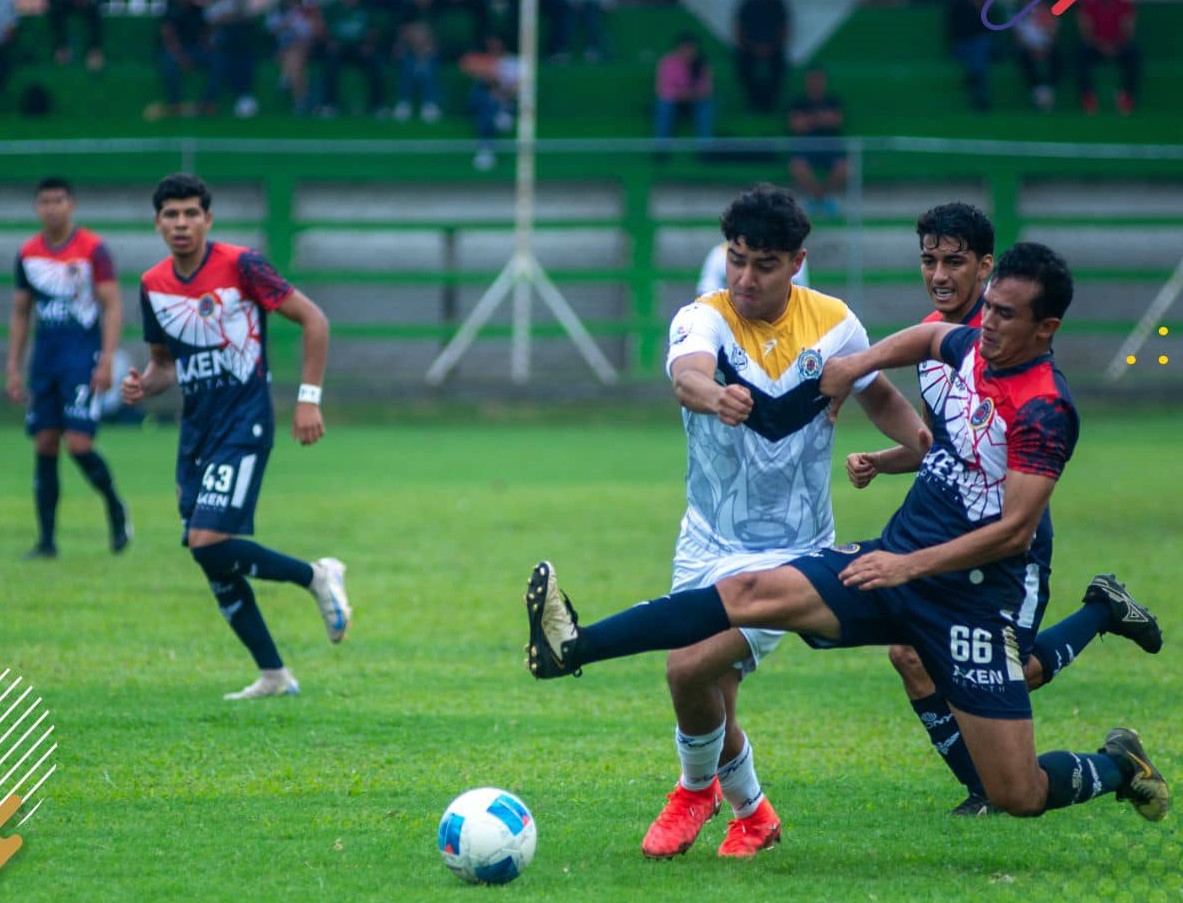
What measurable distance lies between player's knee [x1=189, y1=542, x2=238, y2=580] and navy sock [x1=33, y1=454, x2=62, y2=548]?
468 cm

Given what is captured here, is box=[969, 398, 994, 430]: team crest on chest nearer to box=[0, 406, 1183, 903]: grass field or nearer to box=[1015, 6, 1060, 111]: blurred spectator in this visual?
box=[0, 406, 1183, 903]: grass field

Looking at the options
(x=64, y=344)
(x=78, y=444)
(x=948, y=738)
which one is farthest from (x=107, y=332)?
(x=948, y=738)

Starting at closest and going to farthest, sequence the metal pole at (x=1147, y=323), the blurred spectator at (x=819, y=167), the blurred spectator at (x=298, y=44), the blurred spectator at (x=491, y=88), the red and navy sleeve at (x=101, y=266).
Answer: the red and navy sleeve at (x=101, y=266), the blurred spectator at (x=819, y=167), the metal pole at (x=1147, y=323), the blurred spectator at (x=491, y=88), the blurred spectator at (x=298, y=44)

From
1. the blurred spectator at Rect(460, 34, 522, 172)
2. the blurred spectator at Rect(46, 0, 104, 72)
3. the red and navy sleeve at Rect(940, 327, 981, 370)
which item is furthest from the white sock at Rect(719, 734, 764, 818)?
the blurred spectator at Rect(46, 0, 104, 72)

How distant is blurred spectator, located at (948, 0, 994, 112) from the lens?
27.3 metres

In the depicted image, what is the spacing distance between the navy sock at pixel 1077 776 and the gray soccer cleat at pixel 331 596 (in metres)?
3.84

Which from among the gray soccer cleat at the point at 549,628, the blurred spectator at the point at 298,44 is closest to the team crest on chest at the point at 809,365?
the gray soccer cleat at the point at 549,628

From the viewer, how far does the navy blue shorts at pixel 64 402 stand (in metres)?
12.4

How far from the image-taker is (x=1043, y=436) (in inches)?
203

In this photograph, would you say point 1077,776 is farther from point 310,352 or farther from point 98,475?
point 98,475

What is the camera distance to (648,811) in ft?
20.1

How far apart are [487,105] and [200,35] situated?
5267mm

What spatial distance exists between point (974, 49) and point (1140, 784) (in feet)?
77.1

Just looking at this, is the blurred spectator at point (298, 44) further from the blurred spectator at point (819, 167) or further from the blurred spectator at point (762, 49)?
the blurred spectator at point (819, 167)
